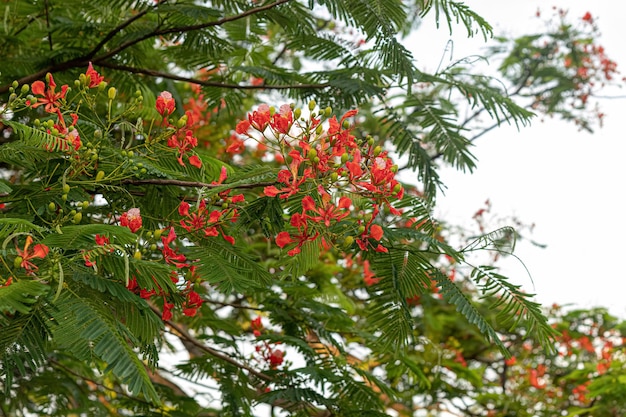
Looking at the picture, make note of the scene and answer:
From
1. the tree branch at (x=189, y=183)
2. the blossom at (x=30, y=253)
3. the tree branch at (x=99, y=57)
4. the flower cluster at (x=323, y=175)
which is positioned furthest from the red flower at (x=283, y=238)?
the tree branch at (x=99, y=57)

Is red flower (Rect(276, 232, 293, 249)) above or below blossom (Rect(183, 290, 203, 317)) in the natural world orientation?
above

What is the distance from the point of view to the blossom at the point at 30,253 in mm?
1530

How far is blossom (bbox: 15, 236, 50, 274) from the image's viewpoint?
1530mm

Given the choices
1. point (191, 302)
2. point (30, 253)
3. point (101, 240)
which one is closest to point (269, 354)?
→ point (191, 302)

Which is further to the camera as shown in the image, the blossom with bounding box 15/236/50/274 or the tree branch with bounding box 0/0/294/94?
the tree branch with bounding box 0/0/294/94

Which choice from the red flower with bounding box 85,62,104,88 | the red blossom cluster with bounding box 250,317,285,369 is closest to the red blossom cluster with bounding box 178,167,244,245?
the red flower with bounding box 85,62,104,88

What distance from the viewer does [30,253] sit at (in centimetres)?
157

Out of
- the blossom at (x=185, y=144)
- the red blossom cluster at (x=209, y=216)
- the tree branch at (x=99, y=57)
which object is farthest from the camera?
the tree branch at (x=99, y=57)

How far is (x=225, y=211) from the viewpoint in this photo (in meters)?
1.99

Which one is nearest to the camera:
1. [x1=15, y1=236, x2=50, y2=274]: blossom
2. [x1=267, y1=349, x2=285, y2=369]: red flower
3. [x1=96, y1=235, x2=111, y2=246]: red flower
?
[x1=15, y1=236, x2=50, y2=274]: blossom

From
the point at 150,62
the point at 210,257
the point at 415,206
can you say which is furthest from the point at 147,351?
the point at 150,62

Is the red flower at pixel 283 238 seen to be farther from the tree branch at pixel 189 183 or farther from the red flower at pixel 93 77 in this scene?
the red flower at pixel 93 77

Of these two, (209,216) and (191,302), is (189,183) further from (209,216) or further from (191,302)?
(191,302)

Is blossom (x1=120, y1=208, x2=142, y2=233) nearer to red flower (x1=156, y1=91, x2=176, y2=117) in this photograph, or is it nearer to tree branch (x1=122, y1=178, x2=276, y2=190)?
tree branch (x1=122, y1=178, x2=276, y2=190)
